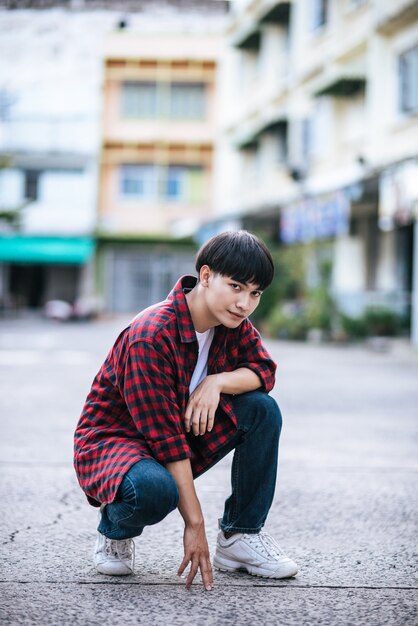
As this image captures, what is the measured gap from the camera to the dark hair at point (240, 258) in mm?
2908

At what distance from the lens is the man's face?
2.95 metres

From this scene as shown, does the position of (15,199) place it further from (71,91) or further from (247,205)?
(247,205)

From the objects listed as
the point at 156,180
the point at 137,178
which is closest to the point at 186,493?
the point at 156,180

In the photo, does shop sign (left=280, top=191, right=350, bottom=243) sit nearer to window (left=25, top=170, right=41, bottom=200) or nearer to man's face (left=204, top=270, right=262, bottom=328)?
man's face (left=204, top=270, right=262, bottom=328)

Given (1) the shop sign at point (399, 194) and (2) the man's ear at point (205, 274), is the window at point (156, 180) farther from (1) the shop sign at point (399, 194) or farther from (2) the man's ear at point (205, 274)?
(2) the man's ear at point (205, 274)

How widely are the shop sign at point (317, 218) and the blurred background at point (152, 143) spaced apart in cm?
11

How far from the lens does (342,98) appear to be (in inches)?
816

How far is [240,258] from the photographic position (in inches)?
114

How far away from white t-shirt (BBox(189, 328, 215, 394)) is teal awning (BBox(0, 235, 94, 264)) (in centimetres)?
3106

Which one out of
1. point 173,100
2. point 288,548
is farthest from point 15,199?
point 288,548

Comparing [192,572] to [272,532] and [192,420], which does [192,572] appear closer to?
[192,420]

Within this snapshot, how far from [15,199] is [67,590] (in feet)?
112

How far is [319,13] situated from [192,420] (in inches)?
800

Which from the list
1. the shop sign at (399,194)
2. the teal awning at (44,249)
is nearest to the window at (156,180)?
the teal awning at (44,249)
